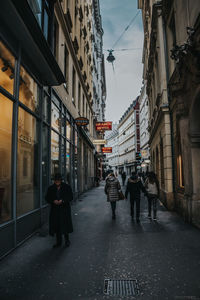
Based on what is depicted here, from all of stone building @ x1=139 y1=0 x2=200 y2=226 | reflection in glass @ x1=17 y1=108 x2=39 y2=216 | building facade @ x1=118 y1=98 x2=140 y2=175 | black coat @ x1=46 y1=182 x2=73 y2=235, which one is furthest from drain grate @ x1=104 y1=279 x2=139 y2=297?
building facade @ x1=118 y1=98 x2=140 y2=175

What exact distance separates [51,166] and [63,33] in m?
7.67

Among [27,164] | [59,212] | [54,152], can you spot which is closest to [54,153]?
[54,152]

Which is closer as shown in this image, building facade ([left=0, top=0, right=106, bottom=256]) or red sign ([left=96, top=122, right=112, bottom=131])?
building facade ([left=0, top=0, right=106, bottom=256])

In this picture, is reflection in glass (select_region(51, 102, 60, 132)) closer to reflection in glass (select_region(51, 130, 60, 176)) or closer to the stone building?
reflection in glass (select_region(51, 130, 60, 176))

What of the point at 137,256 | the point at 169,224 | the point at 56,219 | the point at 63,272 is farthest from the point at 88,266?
the point at 169,224

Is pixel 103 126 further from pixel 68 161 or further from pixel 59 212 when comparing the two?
pixel 59 212

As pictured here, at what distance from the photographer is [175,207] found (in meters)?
10.5

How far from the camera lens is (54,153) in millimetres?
10039

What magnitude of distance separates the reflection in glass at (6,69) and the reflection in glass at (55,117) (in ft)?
12.3

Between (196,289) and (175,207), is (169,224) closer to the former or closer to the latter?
(175,207)

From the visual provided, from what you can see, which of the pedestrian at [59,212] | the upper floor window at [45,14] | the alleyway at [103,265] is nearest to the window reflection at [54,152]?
the alleyway at [103,265]

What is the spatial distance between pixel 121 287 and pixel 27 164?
467cm

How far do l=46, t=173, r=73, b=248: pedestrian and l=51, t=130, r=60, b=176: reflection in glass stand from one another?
4084 millimetres

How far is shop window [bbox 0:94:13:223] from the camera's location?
5.30m
